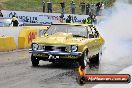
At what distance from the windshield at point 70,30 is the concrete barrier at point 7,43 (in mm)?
6021

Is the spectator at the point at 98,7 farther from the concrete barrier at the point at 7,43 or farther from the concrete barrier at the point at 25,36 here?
the concrete barrier at the point at 7,43

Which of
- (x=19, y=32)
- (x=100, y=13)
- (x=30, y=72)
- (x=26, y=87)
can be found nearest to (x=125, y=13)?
(x=100, y=13)

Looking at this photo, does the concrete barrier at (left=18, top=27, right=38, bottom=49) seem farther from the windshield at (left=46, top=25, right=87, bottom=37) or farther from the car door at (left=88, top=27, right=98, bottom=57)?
the car door at (left=88, top=27, right=98, bottom=57)

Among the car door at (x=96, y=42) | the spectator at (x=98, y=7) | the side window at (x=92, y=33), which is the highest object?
the spectator at (x=98, y=7)

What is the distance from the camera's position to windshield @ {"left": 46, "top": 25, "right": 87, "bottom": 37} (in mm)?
14312

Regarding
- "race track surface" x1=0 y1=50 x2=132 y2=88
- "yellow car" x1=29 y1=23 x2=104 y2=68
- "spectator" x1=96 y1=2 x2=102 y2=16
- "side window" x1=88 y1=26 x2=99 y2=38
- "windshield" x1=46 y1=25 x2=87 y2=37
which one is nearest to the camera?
"race track surface" x1=0 y1=50 x2=132 y2=88

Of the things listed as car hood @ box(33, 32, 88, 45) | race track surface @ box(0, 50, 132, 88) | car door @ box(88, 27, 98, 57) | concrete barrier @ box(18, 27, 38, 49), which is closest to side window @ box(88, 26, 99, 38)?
car door @ box(88, 27, 98, 57)

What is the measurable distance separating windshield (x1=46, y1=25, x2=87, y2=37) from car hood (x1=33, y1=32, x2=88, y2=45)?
1.15 feet

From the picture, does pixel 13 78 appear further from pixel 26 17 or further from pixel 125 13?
pixel 26 17

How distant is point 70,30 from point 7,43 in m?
6.85

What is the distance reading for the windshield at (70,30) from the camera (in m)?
A: 14.3

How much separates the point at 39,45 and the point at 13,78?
2971 millimetres

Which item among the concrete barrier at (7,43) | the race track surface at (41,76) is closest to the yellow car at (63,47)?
the race track surface at (41,76)

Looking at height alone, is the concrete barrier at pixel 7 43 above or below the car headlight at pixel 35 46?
below
